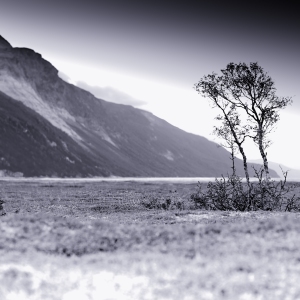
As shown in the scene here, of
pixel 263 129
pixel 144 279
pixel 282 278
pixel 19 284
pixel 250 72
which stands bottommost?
pixel 19 284

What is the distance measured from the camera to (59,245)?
1180 cm

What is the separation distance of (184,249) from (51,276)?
3914 mm

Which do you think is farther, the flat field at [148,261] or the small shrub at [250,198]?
the small shrub at [250,198]

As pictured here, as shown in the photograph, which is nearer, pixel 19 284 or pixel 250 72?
pixel 19 284

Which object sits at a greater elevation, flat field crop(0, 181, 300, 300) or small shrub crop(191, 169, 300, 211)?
small shrub crop(191, 169, 300, 211)

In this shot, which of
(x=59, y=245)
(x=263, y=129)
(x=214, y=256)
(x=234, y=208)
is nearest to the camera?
(x=214, y=256)

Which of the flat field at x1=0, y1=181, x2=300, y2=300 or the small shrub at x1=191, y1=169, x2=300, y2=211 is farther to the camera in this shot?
the small shrub at x1=191, y1=169, x2=300, y2=211

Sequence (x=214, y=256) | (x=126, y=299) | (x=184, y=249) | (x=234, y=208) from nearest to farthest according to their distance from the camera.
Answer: (x=126, y=299) < (x=214, y=256) < (x=184, y=249) < (x=234, y=208)

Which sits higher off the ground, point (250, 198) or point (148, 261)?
point (250, 198)

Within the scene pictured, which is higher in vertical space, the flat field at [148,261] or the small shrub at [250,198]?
the small shrub at [250,198]

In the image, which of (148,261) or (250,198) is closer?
(148,261)

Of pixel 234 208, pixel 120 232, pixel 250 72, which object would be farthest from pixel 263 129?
pixel 120 232

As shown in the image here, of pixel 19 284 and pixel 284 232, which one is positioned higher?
pixel 284 232

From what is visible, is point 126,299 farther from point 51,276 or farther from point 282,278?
point 282,278
